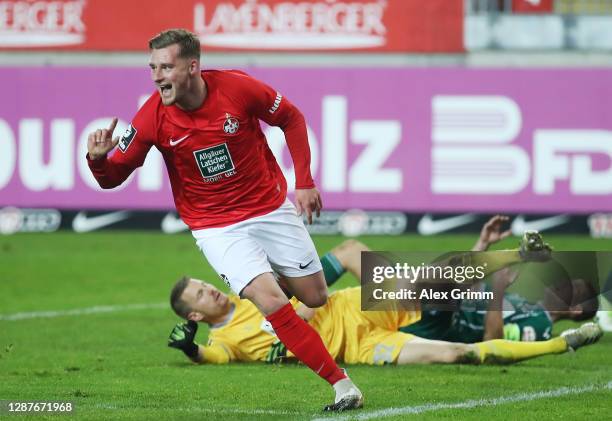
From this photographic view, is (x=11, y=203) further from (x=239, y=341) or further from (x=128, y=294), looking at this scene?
(x=239, y=341)

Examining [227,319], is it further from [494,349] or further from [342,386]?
[342,386]

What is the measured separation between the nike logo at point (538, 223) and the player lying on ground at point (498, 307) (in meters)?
7.90

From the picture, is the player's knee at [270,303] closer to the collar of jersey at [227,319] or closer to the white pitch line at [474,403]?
the white pitch line at [474,403]

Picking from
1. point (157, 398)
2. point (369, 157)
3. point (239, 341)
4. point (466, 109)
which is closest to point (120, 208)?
point (369, 157)

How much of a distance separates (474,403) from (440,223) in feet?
34.0

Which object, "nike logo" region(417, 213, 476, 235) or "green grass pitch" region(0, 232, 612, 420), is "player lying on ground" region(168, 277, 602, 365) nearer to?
"green grass pitch" region(0, 232, 612, 420)

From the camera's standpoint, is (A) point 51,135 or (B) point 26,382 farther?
(A) point 51,135

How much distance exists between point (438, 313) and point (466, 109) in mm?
8891

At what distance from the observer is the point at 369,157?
1712 cm

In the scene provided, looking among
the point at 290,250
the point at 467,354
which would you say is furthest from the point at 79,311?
the point at 290,250

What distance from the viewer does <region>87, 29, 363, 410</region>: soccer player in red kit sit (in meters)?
6.69

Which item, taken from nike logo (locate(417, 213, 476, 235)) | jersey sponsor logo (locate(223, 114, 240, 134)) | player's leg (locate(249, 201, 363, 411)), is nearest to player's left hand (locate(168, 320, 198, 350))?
player's leg (locate(249, 201, 363, 411))

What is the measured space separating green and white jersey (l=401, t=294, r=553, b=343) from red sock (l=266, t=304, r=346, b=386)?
1911 mm

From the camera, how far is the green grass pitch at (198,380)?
22.1 feet
